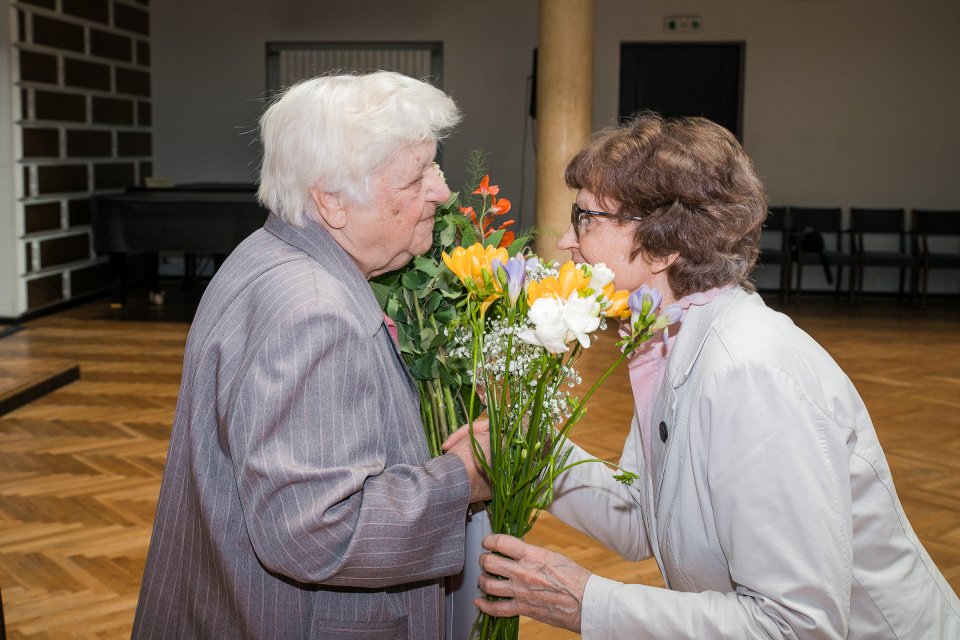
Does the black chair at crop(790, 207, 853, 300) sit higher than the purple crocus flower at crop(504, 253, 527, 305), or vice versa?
the purple crocus flower at crop(504, 253, 527, 305)

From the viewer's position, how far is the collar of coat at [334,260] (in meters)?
1.45

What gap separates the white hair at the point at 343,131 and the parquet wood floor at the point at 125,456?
1.94 m

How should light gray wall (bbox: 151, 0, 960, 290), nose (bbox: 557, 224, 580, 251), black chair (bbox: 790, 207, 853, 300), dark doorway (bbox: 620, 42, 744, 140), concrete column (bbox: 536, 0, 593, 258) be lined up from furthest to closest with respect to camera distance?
dark doorway (bbox: 620, 42, 744, 140) → light gray wall (bbox: 151, 0, 960, 290) → black chair (bbox: 790, 207, 853, 300) → concrete column (bbox: 536, 0, 593, 258) → nose (bbox: 557, 224, 580, 251)

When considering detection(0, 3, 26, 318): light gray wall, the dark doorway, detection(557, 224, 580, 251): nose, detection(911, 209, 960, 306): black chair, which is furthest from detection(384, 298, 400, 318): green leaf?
the dark doorway

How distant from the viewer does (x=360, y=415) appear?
1334 mm

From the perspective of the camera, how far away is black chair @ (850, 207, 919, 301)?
10.4 m

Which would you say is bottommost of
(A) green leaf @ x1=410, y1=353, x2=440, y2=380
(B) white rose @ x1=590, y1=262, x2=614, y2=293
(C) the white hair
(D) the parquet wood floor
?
(D) the parquet wood floor

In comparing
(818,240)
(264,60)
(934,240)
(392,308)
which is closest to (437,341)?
(392,308)

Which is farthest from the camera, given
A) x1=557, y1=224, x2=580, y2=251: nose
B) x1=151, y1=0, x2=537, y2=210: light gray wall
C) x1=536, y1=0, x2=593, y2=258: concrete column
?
x1=151, y1=0, x2=537, y2=210: light gray wall

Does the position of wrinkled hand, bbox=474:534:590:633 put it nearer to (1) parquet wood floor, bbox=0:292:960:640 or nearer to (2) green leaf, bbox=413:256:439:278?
(2) green leaf, bbox=413:256:439:278

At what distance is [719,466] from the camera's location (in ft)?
4.52

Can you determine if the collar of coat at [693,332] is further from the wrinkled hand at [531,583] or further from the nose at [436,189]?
the nose at [436,189]

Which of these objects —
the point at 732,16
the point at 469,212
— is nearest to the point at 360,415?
the point at 469,212

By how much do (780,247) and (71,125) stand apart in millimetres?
7582
